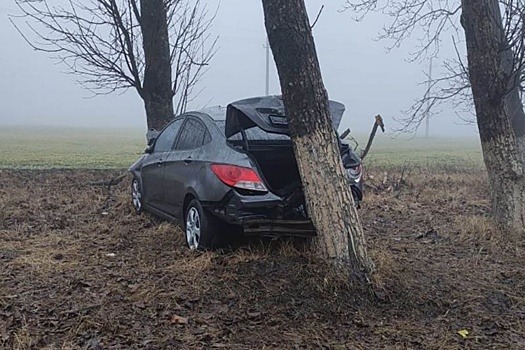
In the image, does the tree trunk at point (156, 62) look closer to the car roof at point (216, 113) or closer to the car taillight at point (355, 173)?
the car roof at point (216, 113)

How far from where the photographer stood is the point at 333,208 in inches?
195

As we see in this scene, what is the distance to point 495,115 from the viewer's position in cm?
729

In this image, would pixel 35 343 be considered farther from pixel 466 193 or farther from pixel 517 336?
pixel 466 193

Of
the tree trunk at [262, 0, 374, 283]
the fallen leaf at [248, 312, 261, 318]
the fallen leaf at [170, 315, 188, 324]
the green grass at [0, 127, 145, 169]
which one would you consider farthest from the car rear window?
the green grass at [0, 127, 145, 169]

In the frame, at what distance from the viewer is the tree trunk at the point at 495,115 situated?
7223 millimetres

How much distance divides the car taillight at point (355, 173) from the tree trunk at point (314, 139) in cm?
109

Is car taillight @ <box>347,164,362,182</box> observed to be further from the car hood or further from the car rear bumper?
the car rear bumper

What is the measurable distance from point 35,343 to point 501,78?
6332mm

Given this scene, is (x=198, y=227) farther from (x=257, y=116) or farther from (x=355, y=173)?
(x=355, y=173)

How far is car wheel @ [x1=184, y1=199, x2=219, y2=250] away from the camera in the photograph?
5742 millimetres

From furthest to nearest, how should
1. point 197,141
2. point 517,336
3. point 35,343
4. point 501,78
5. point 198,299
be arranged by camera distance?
point 501,78 < point 197,141 < point 198,299 < point 517,336 < point 35,343

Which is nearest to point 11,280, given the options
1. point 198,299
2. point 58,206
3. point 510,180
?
point 198,299

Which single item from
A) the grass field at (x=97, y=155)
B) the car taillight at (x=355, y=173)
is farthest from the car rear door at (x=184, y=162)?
the grass field at (x=97, y=155)

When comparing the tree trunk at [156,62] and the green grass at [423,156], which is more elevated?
the tree trunk at [156,62]
